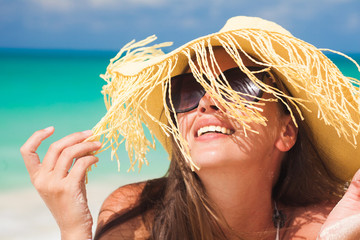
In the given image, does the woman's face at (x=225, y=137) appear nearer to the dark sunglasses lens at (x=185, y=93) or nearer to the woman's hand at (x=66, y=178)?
the dark sunglasses lens at (x=185, y=93)

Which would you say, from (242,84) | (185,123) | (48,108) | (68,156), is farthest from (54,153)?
(48,108)

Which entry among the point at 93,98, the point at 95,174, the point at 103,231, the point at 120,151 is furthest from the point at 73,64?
the point at 103,231

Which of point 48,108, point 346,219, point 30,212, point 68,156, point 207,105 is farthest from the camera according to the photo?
point 48,108

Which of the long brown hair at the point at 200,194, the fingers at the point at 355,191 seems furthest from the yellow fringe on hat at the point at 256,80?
the long brown hair at the point at 200,194

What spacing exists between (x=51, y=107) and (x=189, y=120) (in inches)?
306

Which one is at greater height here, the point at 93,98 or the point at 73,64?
the point at 73,64

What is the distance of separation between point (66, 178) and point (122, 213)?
0.55m

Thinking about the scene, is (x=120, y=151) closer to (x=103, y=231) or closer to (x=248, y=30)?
(x=103, y=231)

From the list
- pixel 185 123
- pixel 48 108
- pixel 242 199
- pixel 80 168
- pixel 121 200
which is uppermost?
pixel 48 108

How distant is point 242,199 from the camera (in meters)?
2.25

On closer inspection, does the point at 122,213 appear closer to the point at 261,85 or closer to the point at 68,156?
the point at 68,156

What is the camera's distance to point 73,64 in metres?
15.0

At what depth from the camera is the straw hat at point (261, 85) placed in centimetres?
184

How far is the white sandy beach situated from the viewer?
427 centimetres
